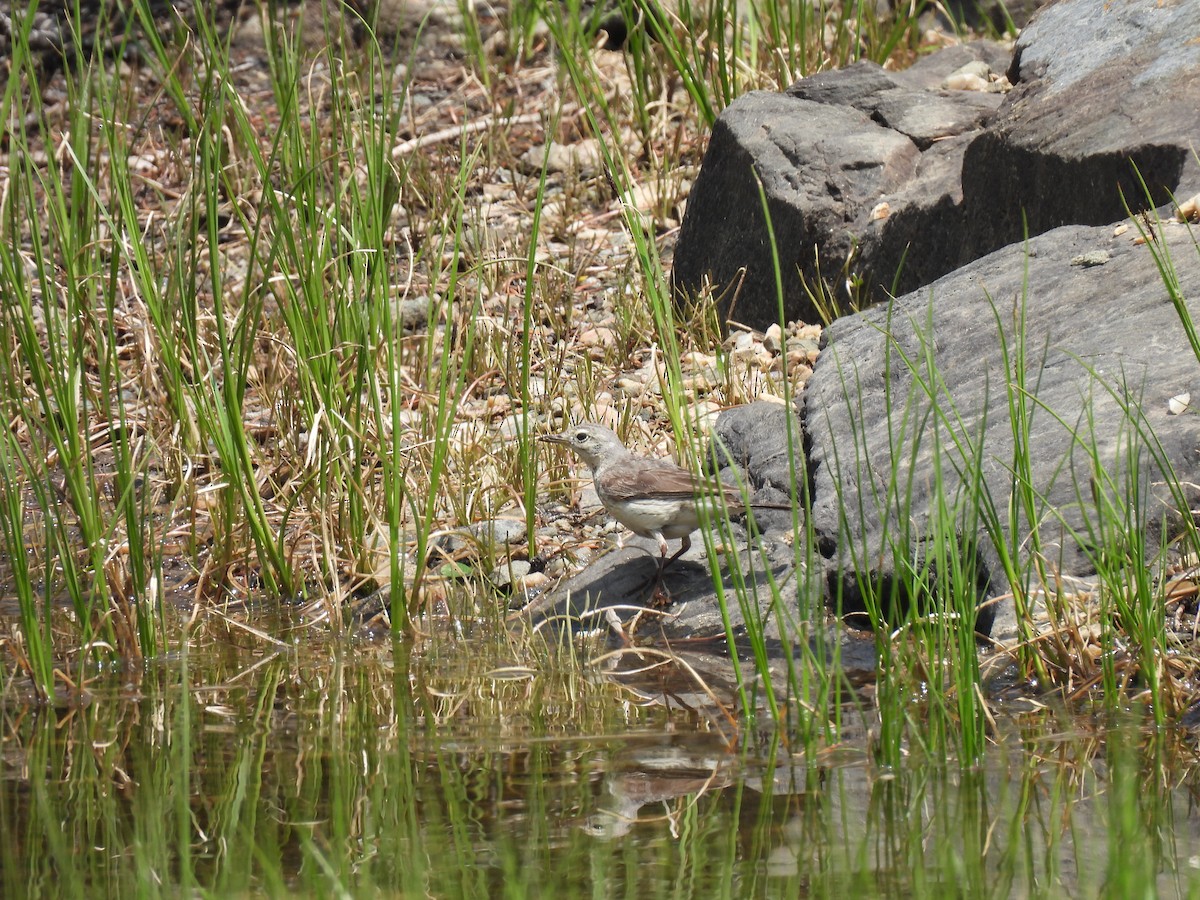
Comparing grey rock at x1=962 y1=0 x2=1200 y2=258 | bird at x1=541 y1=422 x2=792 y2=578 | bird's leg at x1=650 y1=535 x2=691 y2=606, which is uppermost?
grey rock at x1=962 y1=0 x2=1200 y2=258

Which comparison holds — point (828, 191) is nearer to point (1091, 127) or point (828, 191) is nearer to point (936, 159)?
point (936, 159)

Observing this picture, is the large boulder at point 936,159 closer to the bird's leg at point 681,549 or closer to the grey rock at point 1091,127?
the grey rock at point 1091,127

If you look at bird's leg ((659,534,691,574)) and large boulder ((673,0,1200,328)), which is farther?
large boulder ((673,0,1200,328))

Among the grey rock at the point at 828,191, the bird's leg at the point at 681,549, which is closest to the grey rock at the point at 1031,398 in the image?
the bird's leg at the point at 681,549

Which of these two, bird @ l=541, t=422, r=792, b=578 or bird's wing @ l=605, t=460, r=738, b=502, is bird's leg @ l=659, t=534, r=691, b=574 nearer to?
bird @ l=541, t=422, r=792, b=578

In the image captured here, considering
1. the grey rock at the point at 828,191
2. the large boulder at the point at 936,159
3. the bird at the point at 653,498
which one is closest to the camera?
the bird at the point at 653,498

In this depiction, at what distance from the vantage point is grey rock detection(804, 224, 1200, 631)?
166 inches

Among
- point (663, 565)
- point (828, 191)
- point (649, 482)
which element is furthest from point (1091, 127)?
point (663, 565)

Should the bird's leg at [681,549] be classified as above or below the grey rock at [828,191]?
below

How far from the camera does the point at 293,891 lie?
259 centimetres

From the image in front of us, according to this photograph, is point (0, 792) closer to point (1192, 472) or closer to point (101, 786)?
→ point (101, 786)

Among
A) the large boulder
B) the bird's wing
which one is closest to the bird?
the bird's wing

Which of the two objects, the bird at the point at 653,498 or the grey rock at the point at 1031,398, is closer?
the grey rock at the point at 1031,398

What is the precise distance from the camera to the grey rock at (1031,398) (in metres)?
4.23
